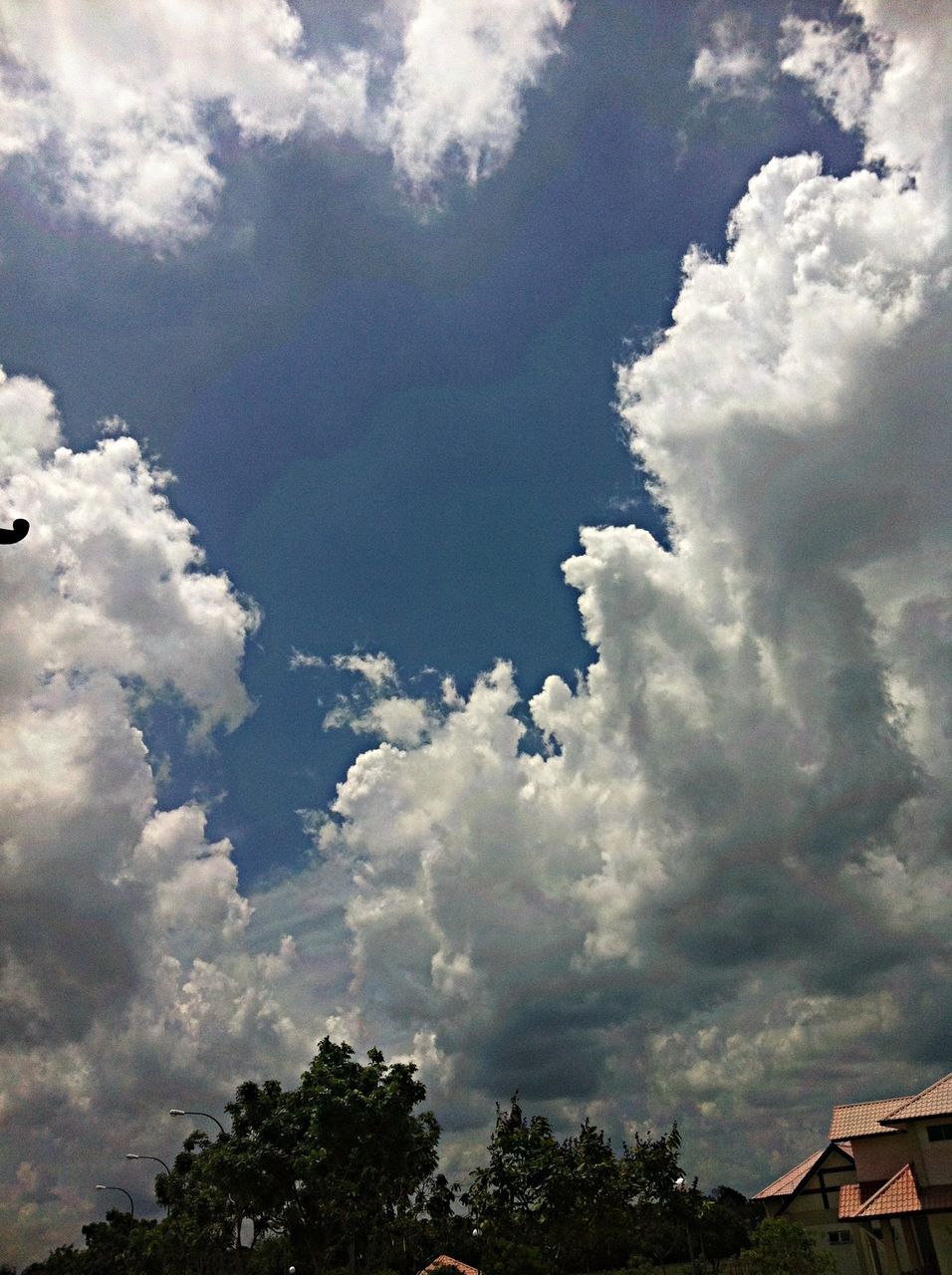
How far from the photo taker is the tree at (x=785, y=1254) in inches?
2190

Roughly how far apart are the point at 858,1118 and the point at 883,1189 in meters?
14.1

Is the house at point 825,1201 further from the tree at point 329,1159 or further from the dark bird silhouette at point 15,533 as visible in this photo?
the dark bird silhouette at point 15,533

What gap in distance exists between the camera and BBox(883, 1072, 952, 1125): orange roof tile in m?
44.5

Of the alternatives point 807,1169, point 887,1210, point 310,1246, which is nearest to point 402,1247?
point 310,1246

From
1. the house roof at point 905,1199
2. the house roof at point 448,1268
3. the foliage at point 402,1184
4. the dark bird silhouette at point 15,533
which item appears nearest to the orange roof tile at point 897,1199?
the house roof at point 905,1199

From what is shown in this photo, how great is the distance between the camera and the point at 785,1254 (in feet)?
185

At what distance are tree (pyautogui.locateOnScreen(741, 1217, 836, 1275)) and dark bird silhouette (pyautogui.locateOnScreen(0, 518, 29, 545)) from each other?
63964mm

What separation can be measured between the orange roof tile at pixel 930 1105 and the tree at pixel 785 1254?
53.7 feet

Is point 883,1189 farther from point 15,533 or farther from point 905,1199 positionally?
point 15,533

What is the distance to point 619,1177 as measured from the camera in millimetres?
54719

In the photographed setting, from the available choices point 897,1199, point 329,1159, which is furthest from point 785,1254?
point 329,1159

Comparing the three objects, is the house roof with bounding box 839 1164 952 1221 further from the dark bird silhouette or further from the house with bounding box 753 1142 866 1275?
the dark bird silhouette

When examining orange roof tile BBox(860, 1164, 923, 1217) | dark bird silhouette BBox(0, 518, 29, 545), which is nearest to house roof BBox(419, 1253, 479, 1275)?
orange roof tile BBox(860, 1164, 923, 1217)

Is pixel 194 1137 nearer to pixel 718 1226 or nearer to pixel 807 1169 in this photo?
pixel 807 1169
